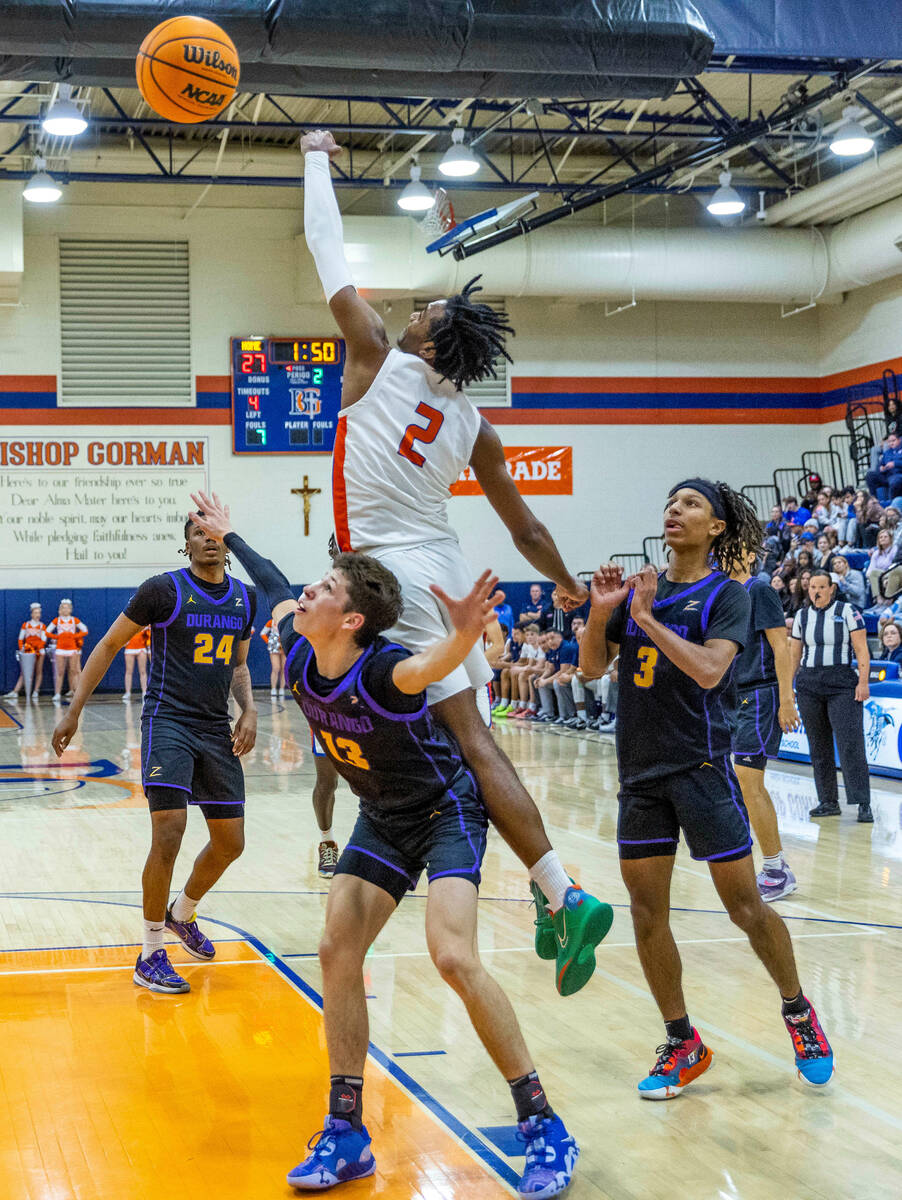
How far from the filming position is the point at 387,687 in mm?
3307

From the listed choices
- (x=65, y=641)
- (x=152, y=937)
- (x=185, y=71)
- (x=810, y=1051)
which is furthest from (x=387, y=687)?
(x=65, y=641)

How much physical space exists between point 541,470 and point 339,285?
62.4 feet

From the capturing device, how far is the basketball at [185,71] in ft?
19.9

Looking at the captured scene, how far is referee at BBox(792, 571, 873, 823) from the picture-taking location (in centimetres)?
930

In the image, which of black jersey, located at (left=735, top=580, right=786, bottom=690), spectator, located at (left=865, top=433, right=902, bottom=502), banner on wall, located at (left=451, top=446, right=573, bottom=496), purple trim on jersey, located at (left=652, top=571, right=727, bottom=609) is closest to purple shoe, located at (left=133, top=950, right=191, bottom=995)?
purple trim on jersey, located at (left=652, top=571, right=727, bottom=609)

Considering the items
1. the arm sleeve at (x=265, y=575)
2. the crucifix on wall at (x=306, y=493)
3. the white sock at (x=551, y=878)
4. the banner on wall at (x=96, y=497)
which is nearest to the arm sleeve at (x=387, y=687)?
the arm sleeve at (x=265, y=575)

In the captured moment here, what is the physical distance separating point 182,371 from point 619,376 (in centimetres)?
735

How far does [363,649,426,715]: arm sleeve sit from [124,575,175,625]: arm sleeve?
85.6 inches

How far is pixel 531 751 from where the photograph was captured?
13.5m

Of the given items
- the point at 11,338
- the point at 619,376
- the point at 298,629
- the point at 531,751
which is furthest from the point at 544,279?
the point at 298,629

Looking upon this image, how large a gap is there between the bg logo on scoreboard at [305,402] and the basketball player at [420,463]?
58.7 feet

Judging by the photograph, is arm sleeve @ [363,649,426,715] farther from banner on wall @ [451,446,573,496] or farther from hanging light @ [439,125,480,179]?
banner on wall @ [451,446,573,496]

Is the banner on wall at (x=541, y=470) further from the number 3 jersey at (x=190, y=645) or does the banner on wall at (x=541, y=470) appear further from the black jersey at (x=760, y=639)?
the number 3 jersey at (x=190, y=645)

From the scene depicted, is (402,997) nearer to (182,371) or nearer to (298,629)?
(298,629)
